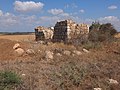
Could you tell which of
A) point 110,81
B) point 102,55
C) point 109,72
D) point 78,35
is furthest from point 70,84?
point 78,35

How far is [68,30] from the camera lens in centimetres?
2223

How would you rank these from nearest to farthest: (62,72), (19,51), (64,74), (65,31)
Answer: (64,74) < (62,72) < (19,51) < (65,31)

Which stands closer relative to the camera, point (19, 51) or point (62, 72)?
point (62, 72)

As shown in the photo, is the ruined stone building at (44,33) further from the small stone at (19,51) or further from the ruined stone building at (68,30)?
the small stone at (19,51)

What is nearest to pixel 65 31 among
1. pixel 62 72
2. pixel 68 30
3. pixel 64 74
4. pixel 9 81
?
pixel 68 30

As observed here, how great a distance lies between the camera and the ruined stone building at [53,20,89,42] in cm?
2216

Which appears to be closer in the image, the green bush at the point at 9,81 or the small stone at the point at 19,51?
the green bush at the point at 9,81

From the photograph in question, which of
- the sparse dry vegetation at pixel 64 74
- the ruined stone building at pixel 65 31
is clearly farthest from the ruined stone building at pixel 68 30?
the sparse dry vegetation at pixel 64 74

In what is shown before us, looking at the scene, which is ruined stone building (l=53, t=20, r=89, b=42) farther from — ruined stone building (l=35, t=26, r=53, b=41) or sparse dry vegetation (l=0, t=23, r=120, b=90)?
sparse dry vegetation (l=0, t=23, r=120, b=90)

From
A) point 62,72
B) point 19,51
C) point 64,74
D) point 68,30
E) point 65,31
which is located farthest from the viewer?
point 65,31

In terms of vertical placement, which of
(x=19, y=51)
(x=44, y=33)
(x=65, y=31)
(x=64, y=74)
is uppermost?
(x=65, y=31)

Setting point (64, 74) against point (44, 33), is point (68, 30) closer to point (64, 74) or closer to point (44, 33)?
point (44, 33)

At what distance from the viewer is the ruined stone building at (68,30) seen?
22156mm

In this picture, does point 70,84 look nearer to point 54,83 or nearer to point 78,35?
point 54,83
